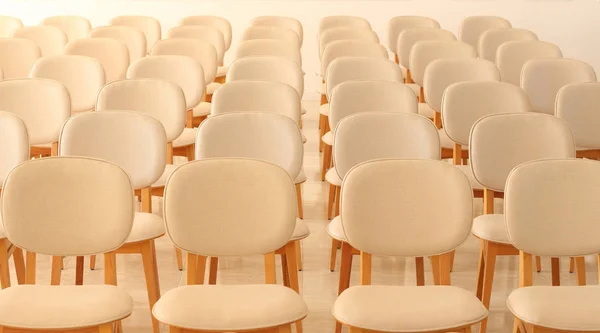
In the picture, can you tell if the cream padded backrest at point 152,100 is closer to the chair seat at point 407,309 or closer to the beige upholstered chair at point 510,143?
the beige upholstered chair at point 510,143

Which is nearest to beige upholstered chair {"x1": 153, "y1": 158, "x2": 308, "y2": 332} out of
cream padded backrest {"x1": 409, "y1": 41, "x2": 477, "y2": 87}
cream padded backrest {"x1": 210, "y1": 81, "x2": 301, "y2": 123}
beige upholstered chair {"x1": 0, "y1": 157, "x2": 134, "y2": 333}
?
beige upholstered chair {"x1": 0, "y1": 157, "x2": 134, "y2": 333}

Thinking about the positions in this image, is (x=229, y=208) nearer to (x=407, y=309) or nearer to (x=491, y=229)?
(x=407, y=309)

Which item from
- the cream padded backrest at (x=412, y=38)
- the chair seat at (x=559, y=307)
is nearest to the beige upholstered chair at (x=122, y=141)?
the chair seat at (x=559, y=307)

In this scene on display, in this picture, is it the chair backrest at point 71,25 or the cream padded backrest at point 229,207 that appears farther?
the chair backrest at point 71,25

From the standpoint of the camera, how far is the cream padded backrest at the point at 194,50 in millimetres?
6559

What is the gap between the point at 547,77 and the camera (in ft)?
18.7

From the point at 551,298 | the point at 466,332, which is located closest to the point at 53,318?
the point at 466,332

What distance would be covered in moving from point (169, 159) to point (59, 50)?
8.17 ft

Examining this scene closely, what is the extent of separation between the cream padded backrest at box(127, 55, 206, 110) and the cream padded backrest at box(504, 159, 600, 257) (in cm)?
280

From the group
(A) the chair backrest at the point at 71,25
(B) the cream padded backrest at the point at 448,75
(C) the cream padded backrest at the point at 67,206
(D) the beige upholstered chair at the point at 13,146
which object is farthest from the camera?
(A) the chair backrest at the point at 71,25

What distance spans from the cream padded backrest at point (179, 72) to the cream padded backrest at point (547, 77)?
2050 millimetres

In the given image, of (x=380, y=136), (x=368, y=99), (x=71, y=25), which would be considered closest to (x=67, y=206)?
(x=380, y=136)

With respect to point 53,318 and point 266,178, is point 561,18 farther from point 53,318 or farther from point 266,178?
point 53,318

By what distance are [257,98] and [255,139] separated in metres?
0.81
